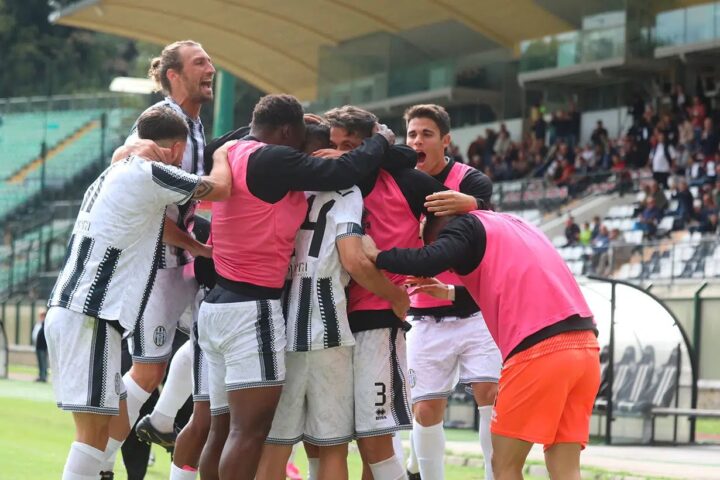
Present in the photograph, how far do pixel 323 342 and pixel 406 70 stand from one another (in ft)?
119

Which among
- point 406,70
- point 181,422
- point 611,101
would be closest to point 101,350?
point 181,422

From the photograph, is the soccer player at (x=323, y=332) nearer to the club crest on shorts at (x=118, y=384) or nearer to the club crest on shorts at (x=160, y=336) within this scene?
the club crest on shorts at (x=118, y=384)

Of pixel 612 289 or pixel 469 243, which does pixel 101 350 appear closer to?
pixel 469 243

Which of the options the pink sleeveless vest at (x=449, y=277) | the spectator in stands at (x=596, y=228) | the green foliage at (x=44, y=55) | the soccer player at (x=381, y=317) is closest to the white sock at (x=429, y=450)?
the pink sleeveless vest at (x=449, y=277)

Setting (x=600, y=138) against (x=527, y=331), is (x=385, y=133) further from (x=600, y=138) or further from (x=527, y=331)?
(x=600, y=138)

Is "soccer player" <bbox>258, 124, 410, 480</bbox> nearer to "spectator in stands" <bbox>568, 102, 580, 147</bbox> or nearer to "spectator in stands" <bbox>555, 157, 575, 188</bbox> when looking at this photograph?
"spectator in stands" <bbox>555, 157, 575, 188</bbox>

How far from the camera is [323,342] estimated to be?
267 inches

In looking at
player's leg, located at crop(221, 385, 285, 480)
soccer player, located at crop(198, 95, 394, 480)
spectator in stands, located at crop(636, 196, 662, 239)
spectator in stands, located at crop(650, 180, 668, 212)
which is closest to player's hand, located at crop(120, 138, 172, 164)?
soccer player, located at crop(198, 95, 394, 480)

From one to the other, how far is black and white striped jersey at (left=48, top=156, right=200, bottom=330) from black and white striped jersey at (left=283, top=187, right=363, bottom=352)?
709 mm

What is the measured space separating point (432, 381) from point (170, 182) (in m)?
2.73

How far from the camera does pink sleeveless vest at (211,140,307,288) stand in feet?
22.4

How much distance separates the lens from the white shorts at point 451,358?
8750 mm

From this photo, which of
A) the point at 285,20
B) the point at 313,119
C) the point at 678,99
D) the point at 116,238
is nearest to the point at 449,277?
the point at 313,119

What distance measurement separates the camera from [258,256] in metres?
6.82
